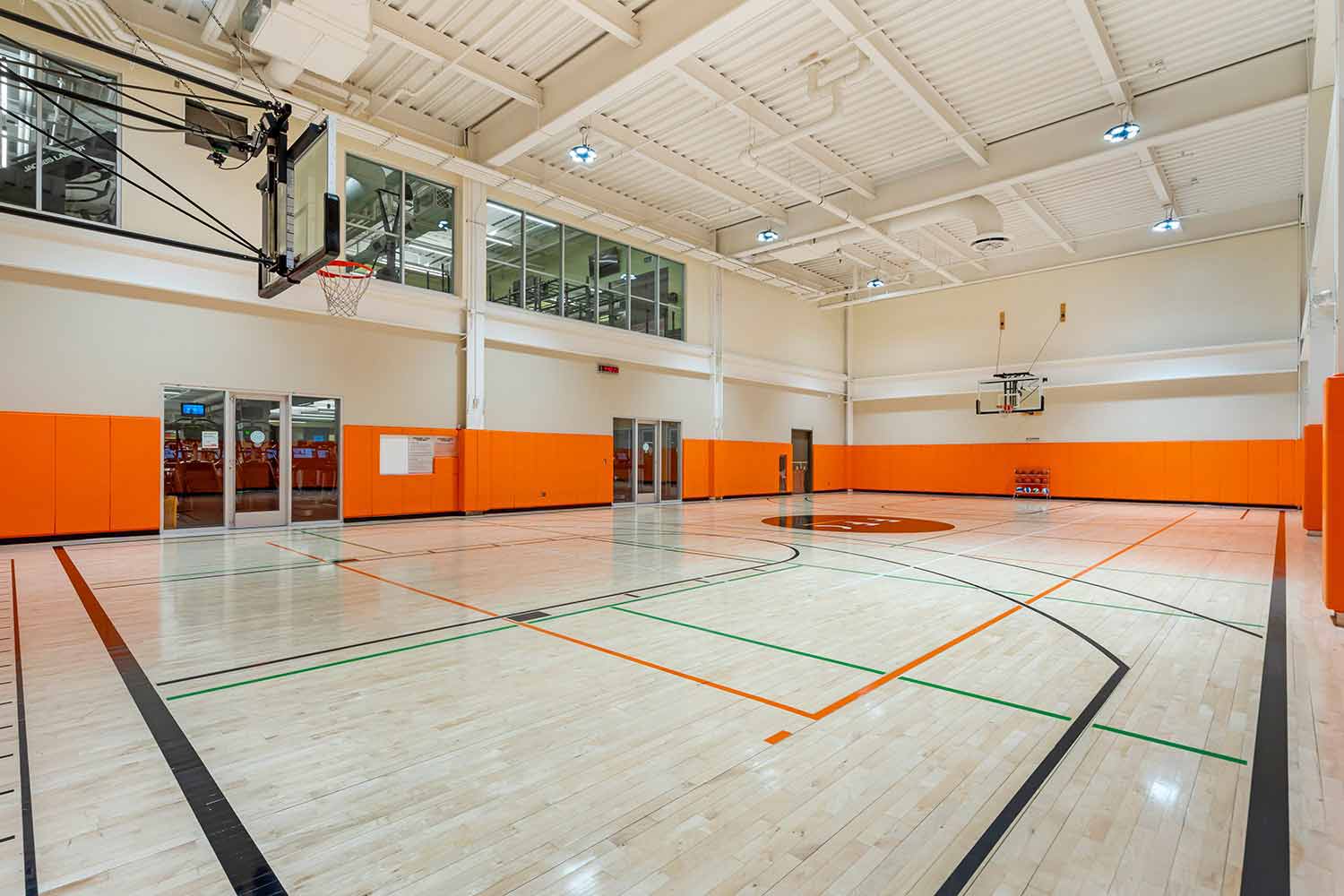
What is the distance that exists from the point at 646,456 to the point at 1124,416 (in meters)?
14.1

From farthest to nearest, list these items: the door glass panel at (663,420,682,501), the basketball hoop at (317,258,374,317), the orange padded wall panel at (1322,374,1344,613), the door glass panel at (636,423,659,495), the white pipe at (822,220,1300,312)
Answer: the door glass panel at (663,420,682,501)
the door glass panel at (636,423,659,495)
the white pipe at (822,220,1300,312)
the basketball hoop at (317,258,374,317)
the orange padded wall panel at (1322,374,1344,613)

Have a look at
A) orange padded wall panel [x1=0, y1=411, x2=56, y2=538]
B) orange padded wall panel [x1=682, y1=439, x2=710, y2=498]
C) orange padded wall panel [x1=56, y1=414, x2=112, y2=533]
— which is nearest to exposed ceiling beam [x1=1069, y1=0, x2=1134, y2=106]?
orange padded wall panel [x1=682, y1=439, x2=710, y2=498]

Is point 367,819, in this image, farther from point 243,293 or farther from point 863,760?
point 243,293

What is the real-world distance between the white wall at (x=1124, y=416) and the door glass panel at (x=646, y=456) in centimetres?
1010

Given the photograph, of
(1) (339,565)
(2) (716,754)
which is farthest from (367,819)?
(1) (339,565)

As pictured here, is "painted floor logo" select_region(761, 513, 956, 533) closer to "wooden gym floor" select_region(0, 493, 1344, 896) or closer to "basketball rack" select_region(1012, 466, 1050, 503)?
"wooden gym floor" select_region(0, 493, 1344, 896)

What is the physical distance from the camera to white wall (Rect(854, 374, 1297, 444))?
17.7 meters

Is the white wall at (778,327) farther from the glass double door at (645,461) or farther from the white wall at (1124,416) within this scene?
the glass double door at (645,461)

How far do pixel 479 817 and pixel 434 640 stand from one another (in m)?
2.54

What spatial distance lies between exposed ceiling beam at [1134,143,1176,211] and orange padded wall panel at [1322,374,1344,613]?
8.57 metres

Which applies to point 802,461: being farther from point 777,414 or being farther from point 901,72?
point 901,72

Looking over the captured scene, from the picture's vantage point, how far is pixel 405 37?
1017cm

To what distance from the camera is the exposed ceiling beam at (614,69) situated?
9.16m

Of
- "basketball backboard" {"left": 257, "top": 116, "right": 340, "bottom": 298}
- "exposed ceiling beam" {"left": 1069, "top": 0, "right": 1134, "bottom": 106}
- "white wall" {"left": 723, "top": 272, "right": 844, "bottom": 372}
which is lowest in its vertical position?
"basketball backboard" {"left": 257, "top": 116, "right": 340, "bottom": 298}
